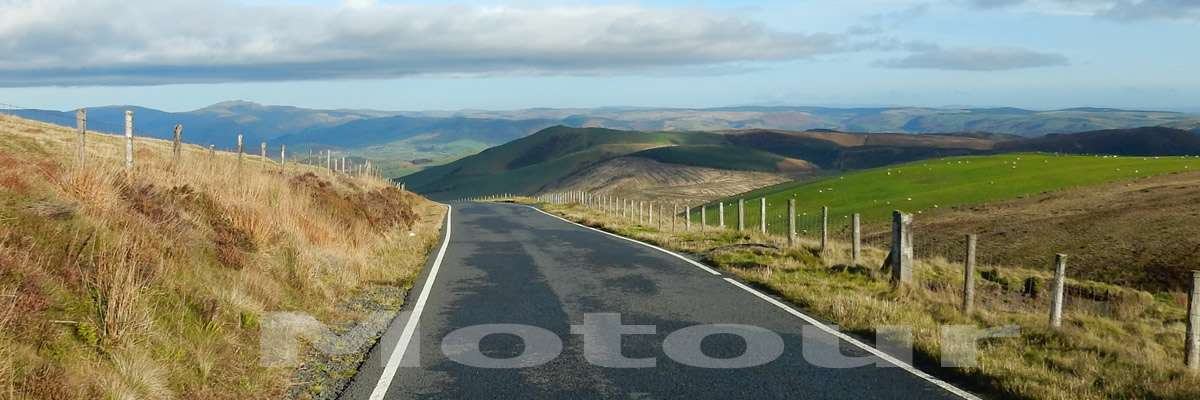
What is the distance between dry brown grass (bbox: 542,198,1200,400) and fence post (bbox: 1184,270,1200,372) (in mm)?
226

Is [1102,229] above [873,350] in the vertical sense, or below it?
below

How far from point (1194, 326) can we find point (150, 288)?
9872mm

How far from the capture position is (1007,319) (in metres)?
10.9

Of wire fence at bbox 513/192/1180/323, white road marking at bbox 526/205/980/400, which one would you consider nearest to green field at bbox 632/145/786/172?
wire fence at bbox 513/192/1180/323

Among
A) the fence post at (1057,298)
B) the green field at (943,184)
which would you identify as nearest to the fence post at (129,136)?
the fence post at (1057,298)

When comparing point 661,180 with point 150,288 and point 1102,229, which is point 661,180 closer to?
point 1102,229

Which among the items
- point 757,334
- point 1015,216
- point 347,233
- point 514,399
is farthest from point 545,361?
point 1015,216

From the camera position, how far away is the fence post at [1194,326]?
28.2 feet

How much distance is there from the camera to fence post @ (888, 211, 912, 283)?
44.9 ft

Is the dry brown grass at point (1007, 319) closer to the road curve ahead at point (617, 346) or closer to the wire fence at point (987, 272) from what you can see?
the wire fence at point (987, 272)

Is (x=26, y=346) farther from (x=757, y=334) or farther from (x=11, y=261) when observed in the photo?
(x=757, y=334)

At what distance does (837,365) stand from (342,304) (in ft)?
22.0

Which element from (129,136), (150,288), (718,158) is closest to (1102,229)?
(129,136)

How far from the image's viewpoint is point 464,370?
303 inches
